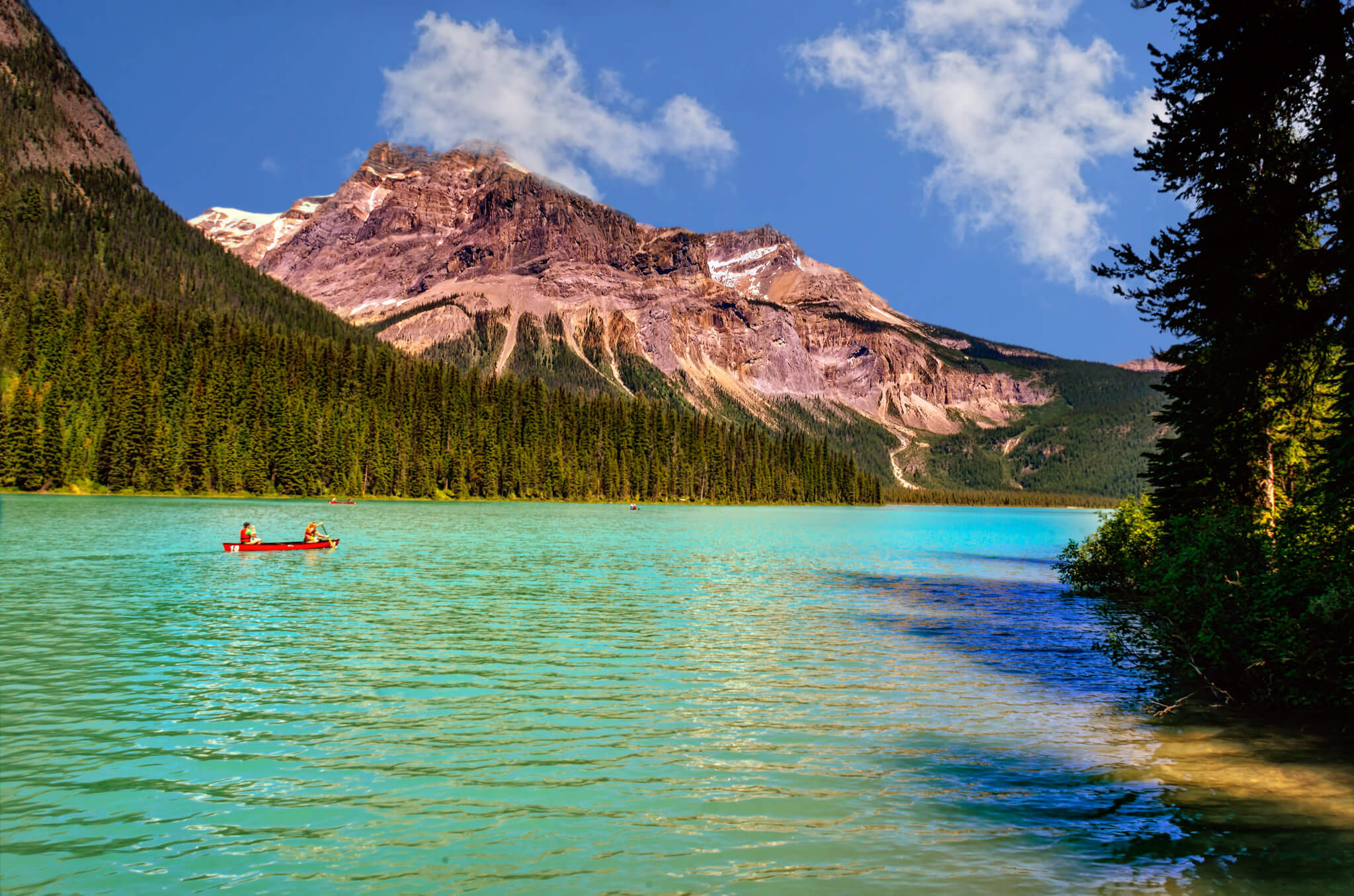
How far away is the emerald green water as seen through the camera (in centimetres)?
1099

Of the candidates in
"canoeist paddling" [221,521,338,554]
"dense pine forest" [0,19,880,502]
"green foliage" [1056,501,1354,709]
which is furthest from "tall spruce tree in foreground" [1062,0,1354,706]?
"dense pine forest" [0,19,880,502]

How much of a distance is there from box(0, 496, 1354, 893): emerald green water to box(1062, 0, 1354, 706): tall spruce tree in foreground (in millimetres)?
2200

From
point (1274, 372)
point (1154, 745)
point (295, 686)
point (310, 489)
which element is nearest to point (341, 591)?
point (295, 686)

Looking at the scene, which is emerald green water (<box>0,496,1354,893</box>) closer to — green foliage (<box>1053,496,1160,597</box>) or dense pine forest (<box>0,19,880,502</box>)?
green foliage (<box>1053,496,1160,597</box>)

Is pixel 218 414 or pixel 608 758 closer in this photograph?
pixel 608 758

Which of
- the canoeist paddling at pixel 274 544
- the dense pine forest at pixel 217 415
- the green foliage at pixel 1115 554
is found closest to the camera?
the green foliage at pixel 1115 554

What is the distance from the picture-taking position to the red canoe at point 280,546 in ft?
178

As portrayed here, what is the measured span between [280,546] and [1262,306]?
184 ft

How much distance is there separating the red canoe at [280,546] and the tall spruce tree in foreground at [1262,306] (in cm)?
5149

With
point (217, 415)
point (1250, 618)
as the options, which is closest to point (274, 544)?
point (1250, 618)

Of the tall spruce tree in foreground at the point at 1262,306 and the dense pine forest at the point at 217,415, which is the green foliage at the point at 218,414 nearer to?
the dense pine forest at the point at 217,415

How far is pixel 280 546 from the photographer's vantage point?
55875 mm

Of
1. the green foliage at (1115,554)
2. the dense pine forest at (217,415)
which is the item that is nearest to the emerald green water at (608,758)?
the green foliage at (1115,554)

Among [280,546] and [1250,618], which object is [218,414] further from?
[1250,618]
